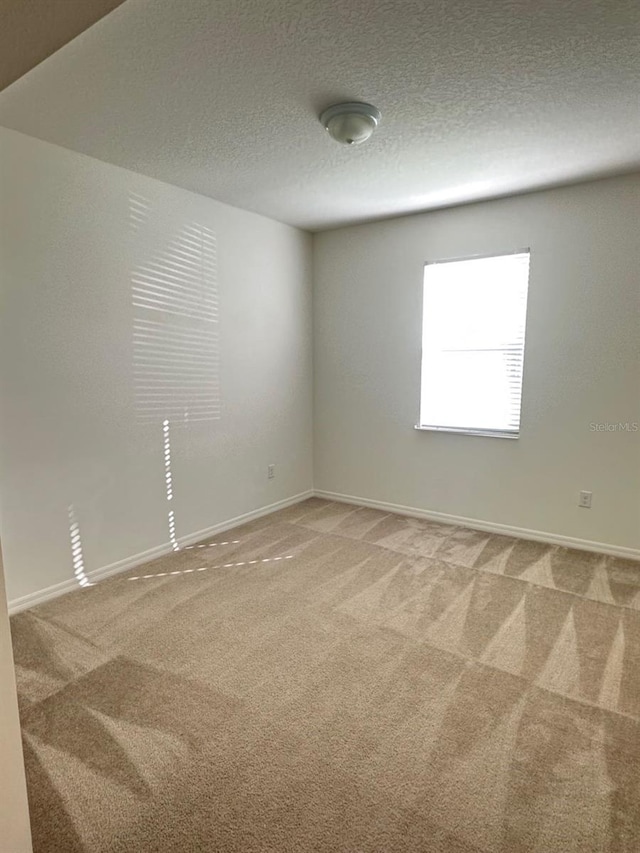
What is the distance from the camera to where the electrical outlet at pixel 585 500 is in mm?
3372

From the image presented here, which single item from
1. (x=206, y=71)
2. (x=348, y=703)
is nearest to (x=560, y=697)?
(x=348, y=703)

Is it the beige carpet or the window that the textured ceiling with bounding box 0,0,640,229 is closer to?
the window

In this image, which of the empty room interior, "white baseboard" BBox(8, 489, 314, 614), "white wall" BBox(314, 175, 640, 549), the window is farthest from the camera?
the window

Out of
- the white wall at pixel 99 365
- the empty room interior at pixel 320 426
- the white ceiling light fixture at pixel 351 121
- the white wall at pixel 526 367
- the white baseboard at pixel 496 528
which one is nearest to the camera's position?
Result: the empty room interior at pixel 320 426

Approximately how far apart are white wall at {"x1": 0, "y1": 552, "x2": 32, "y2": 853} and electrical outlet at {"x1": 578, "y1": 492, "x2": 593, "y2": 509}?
11.3 ft

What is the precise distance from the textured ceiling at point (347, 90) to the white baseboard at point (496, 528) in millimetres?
2463

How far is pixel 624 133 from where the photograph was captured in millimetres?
2436

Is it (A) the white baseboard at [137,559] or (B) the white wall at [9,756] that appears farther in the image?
(A) the white baseboard at [137,559]

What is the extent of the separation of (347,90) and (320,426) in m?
3.02

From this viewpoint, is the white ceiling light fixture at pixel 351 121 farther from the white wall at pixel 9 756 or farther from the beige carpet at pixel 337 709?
the beige carpet at pixel 337 709

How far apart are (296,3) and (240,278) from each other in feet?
7.69

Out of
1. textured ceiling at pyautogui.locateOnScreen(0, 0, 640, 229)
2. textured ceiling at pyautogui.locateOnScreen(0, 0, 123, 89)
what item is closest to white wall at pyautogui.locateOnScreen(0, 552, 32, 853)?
textured ceiling at pyautogui.locateOnScreen(0, 0, 123, 89)

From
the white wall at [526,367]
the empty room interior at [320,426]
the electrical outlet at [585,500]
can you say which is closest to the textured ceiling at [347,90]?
the empty room interior at [320,426]

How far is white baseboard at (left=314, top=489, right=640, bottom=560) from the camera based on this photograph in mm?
3324
